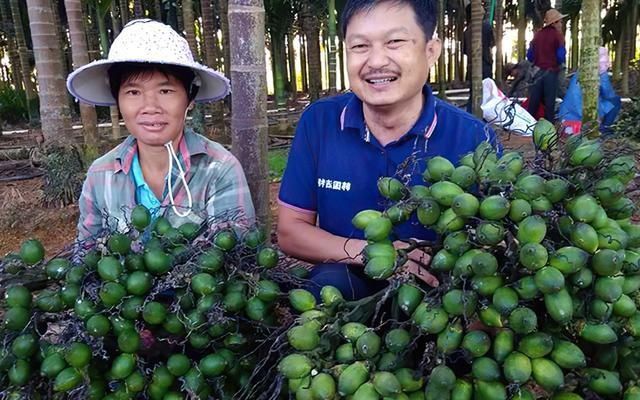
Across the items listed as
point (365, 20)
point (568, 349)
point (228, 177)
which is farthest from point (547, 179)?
point (228, 177)

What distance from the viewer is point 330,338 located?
1.49 metres

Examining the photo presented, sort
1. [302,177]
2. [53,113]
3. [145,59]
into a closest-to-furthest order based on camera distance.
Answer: [145,59] → [302,177] → [53,113]

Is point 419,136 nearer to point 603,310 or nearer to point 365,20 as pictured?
point 365,20

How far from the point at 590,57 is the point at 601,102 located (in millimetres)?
2074

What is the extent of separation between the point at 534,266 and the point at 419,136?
1009 mm

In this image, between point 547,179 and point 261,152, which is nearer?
point 547,179

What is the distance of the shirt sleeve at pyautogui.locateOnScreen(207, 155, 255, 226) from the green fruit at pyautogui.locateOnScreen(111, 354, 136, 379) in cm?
81

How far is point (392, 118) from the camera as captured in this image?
2.20 meters

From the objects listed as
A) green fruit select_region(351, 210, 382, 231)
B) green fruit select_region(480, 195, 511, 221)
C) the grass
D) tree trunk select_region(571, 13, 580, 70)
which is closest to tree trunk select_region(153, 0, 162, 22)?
the grass

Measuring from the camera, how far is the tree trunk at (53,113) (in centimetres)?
522

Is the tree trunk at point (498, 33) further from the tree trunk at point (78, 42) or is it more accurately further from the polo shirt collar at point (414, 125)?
the polo shirt collar at point (414, 125)

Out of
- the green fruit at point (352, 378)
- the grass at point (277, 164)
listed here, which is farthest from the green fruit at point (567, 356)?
the grass at point (277, 164)

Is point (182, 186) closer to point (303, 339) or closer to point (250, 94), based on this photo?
point (250, 94)

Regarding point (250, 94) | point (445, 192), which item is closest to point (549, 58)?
point (250, 94)
